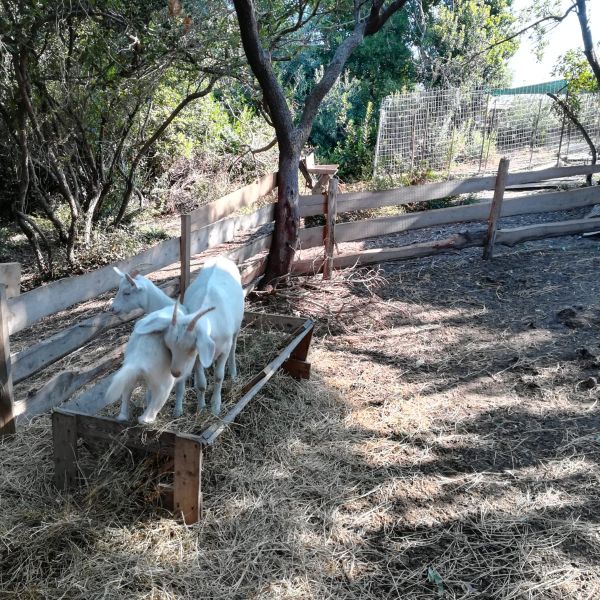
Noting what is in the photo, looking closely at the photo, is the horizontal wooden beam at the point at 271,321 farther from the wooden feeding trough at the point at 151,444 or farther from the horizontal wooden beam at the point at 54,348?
the wooden feeding trough at the point at 151,444

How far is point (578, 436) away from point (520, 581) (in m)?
1.51

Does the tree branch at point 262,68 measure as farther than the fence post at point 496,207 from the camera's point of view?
No

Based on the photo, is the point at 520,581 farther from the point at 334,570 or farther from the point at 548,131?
the point at 548,131

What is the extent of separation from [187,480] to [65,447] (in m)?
0.70

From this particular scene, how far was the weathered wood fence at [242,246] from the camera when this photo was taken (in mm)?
3641

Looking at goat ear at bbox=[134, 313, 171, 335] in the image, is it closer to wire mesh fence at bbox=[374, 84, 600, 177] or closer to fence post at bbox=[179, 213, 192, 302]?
fence post at bbox=[179, 213, 192, 302]

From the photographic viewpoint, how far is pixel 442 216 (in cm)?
735

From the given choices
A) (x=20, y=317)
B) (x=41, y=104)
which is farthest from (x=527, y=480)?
(x=41, y=104)

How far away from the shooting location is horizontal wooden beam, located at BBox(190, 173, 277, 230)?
208 inches

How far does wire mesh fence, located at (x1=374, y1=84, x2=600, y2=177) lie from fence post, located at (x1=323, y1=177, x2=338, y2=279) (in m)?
6.78

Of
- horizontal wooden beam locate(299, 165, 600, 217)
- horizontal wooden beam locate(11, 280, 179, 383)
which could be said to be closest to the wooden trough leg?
horizontal wooden beam locate(11, 280, 179, 383)

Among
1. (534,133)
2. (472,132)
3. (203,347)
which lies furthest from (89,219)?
(534,133)

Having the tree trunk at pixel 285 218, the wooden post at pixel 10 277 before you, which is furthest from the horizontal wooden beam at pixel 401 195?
the wooden post at pixel 10 277

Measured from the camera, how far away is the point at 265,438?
3.76 m
